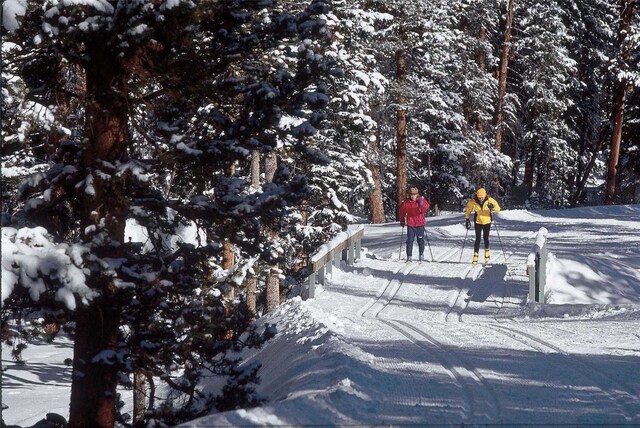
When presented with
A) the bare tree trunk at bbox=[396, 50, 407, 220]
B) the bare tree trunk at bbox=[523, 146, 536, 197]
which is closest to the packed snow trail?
the bare tree trunk at bbox=[396, 50, 407, 220]

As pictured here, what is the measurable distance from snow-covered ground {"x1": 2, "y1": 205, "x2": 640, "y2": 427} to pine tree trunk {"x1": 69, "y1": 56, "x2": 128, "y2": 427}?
203 centimetres

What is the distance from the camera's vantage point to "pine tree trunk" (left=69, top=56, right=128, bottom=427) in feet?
28.4

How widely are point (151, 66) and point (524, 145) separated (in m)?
39.2

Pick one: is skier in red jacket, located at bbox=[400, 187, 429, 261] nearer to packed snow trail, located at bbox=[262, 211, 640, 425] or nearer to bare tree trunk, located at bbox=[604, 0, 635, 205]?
packed snow trail, located at bbox=[262, 211, 640, 425]

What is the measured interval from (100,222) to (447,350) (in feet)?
18.2

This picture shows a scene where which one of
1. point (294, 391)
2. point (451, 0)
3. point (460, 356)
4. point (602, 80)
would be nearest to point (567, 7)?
point (602, 80)

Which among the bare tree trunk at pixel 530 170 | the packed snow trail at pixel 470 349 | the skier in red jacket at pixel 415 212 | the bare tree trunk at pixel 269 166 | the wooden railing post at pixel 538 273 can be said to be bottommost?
the packed snow trail at pixel 470 349

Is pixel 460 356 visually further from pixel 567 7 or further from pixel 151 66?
pixel 567 7

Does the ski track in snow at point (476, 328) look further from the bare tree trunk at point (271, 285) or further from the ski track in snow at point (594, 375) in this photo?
the bare tree trunk at point (271, 285)

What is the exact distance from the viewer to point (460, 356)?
1059 centimetres

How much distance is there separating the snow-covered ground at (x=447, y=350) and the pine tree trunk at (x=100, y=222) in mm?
2027

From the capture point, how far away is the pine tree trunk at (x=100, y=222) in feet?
28.4

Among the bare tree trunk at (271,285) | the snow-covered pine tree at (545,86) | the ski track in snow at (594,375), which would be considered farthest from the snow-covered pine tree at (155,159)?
the snow-covered pine tree at (545,86)

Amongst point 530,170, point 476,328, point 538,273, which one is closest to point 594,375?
point 476,328
